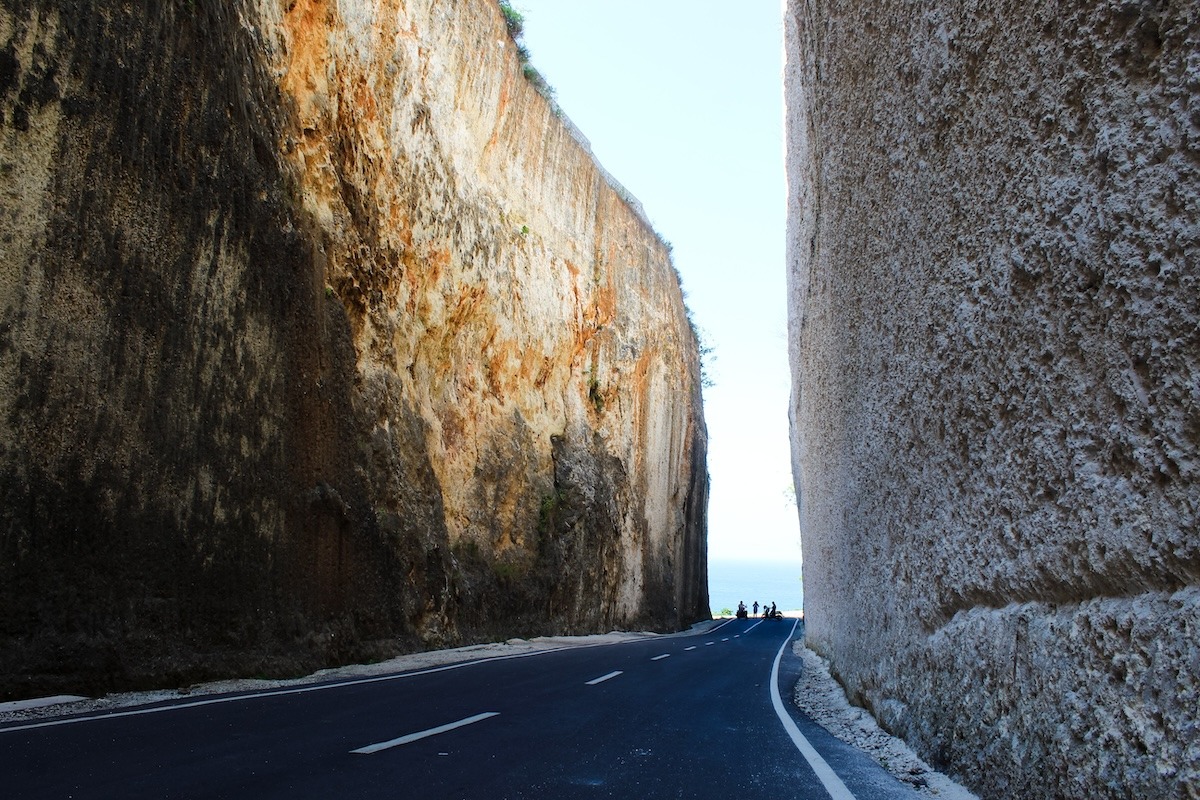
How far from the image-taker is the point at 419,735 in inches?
260

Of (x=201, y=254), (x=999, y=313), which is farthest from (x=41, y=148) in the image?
(x=999, y=313)

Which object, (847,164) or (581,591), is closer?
(847,164)

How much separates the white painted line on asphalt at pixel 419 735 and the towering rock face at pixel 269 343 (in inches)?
182

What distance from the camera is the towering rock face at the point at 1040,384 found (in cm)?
300

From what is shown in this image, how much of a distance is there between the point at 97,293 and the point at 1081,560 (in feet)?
34.7

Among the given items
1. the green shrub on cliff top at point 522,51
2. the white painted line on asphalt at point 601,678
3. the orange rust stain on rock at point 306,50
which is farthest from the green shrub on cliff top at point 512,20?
the white painted line on asphalt at point 601,678

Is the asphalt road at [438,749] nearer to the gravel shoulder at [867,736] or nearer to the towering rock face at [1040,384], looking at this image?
the gravel shoulder at [867,736]

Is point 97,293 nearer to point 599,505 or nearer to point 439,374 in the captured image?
point 439,374

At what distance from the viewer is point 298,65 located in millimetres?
16062

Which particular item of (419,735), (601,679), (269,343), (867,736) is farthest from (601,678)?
(269,343)

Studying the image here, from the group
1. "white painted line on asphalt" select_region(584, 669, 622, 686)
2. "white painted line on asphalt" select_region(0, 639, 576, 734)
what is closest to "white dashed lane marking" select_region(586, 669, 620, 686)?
"white painted line on asphalt" select_region(584, 669, 622, 686)

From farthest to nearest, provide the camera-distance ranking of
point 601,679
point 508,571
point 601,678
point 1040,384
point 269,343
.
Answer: point 508,571 → point 269,343 → point 601,678 → point 601,679 → point 1040,384

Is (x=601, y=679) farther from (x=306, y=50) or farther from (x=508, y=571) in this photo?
(x=306, y=50)

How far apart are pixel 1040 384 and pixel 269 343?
39.2 feet
